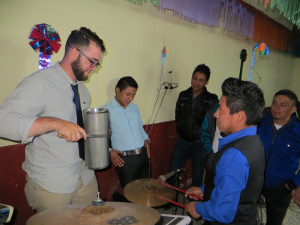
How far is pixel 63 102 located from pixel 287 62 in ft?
28.4

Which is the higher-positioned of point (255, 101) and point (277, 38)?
point (277, 38)

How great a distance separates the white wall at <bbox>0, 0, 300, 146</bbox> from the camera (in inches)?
69.2

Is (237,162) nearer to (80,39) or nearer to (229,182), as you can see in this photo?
(229,182)

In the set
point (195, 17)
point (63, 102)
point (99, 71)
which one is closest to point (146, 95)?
point (99, 71)

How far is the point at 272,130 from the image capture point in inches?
80.4

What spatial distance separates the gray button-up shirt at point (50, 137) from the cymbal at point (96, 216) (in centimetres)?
45

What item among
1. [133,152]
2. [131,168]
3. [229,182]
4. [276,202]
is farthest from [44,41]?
[276,202]

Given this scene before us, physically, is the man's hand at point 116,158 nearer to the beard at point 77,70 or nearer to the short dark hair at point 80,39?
the beard at point 77,70

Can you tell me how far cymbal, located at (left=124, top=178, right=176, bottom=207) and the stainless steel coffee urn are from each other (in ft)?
2.94

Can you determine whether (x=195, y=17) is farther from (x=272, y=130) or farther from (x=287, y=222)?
(x=287, y=222)

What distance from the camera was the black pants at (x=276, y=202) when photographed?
6.61ft

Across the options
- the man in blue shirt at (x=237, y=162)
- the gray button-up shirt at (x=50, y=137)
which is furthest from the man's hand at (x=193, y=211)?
the gray button-up shirt at (x=50, y=137)

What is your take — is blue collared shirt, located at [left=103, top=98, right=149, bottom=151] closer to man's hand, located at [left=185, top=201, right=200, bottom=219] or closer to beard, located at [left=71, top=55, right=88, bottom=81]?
beard, located at [left=71, top=55, right=88, bottom=81]

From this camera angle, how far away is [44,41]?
1898 mm
